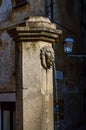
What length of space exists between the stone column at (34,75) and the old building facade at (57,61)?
729 cm

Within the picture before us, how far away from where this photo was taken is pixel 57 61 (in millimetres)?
12805

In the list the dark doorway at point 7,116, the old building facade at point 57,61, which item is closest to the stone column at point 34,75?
the old building facade at point 57,61

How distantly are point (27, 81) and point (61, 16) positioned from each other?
856cm

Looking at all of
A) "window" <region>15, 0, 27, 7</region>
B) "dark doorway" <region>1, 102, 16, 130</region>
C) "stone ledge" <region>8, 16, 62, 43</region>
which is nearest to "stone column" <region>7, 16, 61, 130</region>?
"stone ledge" <region>8, 16, 62, 43</region>

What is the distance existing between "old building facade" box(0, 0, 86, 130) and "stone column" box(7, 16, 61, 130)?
729 cm

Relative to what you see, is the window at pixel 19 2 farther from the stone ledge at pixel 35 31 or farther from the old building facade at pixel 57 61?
the stone ledge at pixel 35 31

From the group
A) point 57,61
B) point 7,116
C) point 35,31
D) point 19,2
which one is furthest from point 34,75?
point 7,116

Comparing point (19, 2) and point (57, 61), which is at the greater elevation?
point (19, 2)

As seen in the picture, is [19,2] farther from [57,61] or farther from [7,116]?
[7,116]

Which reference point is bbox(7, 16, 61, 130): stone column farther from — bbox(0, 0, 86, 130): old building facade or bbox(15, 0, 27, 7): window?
bbox(15, 0, 27, 7): window

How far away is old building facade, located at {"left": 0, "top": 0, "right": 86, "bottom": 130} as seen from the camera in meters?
12.6

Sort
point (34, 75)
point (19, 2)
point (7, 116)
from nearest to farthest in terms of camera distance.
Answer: point (34, 75) → point (19, 2) → point (7, 116)

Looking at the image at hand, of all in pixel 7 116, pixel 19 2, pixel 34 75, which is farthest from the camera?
pixel 7 116

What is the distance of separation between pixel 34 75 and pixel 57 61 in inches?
318
